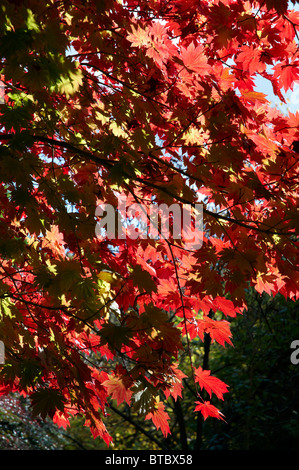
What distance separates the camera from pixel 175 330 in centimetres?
258

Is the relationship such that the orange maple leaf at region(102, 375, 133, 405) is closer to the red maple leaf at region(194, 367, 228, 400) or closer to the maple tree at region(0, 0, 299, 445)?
the maple tree at region(0, 0, 299, 445)

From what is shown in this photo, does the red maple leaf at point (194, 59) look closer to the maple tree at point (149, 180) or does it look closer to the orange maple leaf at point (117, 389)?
the maple tree at point (149, 180)

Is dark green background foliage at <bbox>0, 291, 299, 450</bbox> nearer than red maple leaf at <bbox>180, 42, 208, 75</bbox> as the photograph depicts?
No

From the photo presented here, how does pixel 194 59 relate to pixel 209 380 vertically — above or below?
above

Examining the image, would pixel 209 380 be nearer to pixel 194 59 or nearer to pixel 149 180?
pixel 149 180

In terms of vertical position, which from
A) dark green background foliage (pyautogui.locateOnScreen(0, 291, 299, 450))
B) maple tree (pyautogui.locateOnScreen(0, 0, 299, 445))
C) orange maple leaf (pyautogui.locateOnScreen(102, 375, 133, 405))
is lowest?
dark green background foliage (pyautogui.locateOnScreen(0, 291, 299, 450))

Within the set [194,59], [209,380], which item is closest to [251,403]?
[209,380]

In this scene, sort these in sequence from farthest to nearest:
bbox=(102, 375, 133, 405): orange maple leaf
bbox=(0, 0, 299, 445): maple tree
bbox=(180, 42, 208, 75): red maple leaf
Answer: bbox=(102, 375, 133, 405): orange maple leaf → bbox=(180, 42, 208, 75): red maple leaf → bbox=(0, 0, 299, 445): maple tree

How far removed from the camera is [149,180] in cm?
280

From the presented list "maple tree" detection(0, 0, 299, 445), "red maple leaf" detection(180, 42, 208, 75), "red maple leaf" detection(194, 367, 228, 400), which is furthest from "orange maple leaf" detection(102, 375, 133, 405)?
"red maple leaf" detection(180, 42, 208, 75)

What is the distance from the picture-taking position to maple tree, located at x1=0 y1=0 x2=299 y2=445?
2.47 meters

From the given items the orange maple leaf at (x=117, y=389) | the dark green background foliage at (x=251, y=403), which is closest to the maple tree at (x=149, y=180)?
the orange maple leaf at (x=117, y=389)

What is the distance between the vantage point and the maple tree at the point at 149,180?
247 centimetres
